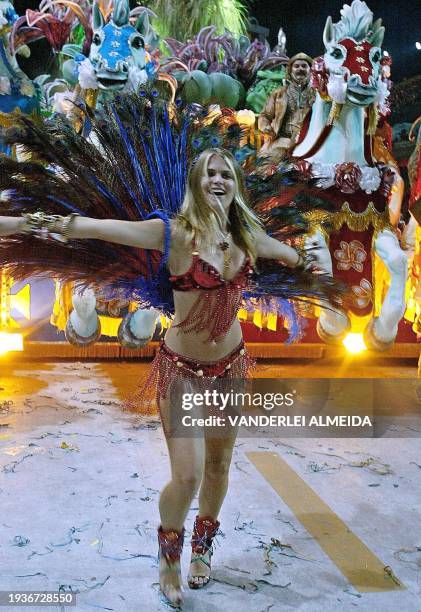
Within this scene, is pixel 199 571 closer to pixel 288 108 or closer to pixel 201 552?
pixel 201 552

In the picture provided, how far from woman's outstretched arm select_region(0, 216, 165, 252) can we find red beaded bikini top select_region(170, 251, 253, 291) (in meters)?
0.11

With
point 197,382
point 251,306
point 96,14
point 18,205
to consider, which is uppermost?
point 96,14

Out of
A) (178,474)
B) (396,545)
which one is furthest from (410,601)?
(178,474)

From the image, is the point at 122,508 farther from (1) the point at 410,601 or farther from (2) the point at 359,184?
(2) the point at 359,184

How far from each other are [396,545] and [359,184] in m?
2.58

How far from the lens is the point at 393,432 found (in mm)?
4266

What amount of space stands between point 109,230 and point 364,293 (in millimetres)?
2912

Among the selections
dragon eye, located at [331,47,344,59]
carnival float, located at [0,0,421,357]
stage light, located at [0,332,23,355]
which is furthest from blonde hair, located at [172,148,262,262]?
stage light, located at [0,332,23,355]

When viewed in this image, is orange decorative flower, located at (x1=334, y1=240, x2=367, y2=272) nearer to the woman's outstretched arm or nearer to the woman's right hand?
the woman's outstretched arm

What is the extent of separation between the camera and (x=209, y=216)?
7.04ft

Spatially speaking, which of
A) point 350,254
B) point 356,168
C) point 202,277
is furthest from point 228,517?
point 356,168

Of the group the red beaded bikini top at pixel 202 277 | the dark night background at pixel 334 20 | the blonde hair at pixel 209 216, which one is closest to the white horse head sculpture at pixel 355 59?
the blonde hair at pixel 209 216

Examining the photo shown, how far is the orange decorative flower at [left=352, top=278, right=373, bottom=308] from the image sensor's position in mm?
4598

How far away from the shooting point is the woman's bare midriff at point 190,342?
220 cm
